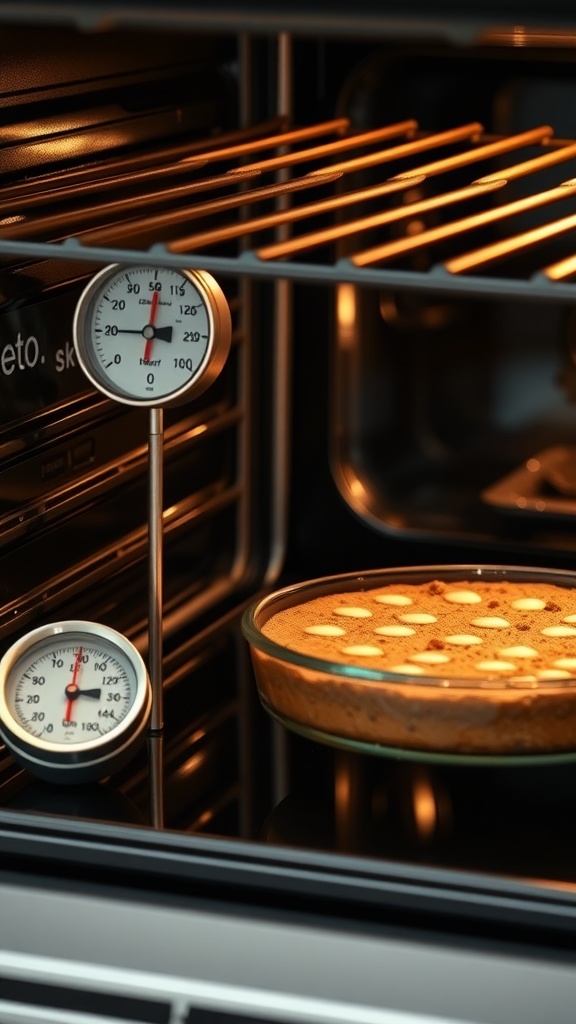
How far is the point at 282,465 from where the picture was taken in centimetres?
161

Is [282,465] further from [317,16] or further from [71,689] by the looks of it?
[317,16]

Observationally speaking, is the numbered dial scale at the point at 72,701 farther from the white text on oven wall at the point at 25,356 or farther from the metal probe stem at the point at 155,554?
the white text on oven wall at the point at 25,356

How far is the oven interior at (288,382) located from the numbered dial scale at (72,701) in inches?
1.2

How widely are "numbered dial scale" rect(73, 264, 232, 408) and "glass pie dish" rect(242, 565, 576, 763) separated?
0.19 m

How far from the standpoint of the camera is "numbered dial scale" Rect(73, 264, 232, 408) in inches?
44.7

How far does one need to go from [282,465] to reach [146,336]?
0.49 m

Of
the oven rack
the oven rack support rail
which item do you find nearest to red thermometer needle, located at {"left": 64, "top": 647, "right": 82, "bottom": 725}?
the oven rack

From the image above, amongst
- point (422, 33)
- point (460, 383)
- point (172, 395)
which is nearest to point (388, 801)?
point (172, 395)

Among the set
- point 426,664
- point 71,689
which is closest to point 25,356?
point 71,689

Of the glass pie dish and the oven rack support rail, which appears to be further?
the glass pie dish

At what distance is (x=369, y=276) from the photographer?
86cm

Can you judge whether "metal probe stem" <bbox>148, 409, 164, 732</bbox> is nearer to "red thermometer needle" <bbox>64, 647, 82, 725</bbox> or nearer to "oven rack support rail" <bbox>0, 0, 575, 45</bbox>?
"red thermometer needle" <bbox>64, 647, 82, 725</bbox>

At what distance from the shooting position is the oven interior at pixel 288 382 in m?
1.08

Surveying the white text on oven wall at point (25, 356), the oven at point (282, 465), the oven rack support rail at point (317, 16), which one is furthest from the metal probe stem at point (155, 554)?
the oven rack support rail at point (317, 16)
